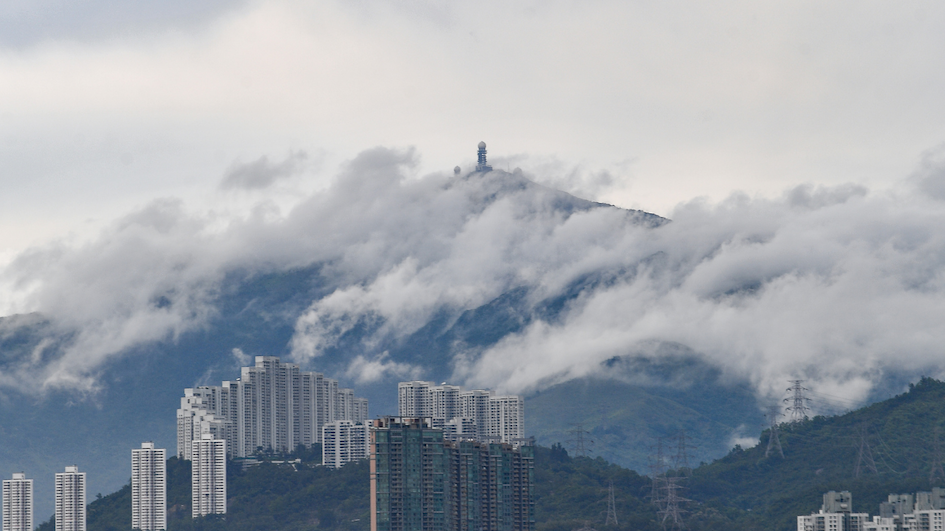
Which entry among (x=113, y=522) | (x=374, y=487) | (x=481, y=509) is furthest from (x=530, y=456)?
(x=113, y=522)

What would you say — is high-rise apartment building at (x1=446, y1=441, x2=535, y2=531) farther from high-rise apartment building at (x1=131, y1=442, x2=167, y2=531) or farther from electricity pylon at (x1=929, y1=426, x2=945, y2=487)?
high-rise apartment building at (x1=131, y1=442, x2=167, y2=531)

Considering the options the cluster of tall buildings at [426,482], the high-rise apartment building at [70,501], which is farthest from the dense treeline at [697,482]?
the cluster of tall buildings at [426,482]

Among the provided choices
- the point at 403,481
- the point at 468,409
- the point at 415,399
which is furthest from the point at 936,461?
the point at 403,481

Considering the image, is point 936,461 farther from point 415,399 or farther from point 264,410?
point 264,410

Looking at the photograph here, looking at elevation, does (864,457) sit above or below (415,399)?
below

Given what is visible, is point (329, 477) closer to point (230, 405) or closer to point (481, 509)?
point (230, 405)

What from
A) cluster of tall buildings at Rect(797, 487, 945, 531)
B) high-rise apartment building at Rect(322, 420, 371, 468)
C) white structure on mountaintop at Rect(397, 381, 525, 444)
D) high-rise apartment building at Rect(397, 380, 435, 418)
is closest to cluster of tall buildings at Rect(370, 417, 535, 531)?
cluster of tall buildings at Rect(797, 487, 945, 531)
